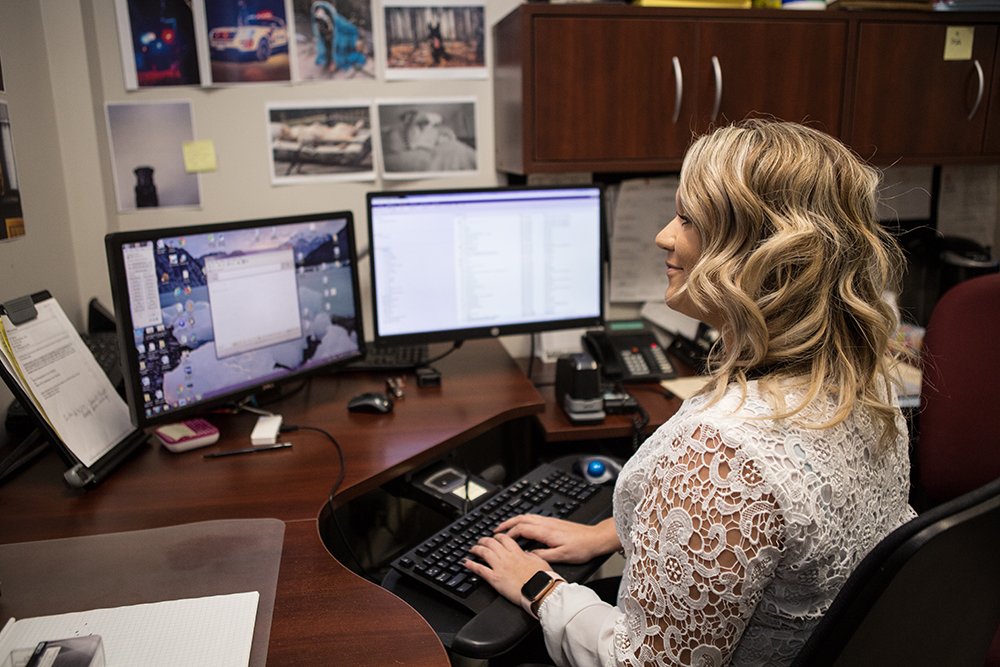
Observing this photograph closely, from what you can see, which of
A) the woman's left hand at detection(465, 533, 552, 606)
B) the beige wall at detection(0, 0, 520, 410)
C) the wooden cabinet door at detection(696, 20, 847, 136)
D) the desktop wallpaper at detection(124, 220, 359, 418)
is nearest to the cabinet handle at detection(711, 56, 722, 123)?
the wooden cabinet door at detection(696, 20, 847, 136)

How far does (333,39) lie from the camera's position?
6.27ft

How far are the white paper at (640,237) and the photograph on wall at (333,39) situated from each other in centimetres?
75

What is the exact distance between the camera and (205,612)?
91 cm

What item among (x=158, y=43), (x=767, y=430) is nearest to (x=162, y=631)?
(x=767, y=430)

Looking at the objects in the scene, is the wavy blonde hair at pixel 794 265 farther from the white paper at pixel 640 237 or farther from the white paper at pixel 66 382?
the white paper at pixel 640 237

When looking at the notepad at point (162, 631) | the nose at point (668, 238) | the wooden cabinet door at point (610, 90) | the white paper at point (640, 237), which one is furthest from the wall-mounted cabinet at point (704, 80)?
the notepad at point (162, 631)

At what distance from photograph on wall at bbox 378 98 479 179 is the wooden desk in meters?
0.53

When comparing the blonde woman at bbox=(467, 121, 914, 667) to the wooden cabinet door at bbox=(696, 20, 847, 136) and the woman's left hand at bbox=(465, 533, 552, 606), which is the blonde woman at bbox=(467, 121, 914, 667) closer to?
the woman's left hand at bbox=(465, 533, 552, 606)

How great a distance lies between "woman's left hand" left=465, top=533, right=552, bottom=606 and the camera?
113 centimetres

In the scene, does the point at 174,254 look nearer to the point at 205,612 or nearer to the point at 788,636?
the point at 205,612

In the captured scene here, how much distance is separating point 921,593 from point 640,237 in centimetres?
153

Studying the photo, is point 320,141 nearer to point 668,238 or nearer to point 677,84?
point 677,84

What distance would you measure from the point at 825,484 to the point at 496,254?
1084 millimetres

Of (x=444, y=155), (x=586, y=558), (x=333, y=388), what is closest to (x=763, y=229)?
(x=586, y=558)
